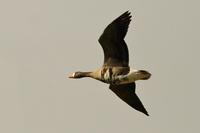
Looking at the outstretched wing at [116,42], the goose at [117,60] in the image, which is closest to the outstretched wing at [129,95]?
the goose at [117,60]

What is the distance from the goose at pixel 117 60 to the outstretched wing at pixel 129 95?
16cm

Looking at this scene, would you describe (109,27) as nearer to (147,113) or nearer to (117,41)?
(117,41)

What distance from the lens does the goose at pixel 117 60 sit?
169 feet

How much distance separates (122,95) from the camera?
54031 millimetres

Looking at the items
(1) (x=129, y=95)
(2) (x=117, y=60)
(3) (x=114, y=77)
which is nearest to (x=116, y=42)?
(2) (x=117, y=60)

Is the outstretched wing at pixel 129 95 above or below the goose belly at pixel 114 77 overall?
below

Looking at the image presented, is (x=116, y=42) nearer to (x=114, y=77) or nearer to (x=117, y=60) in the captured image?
(x=117, y=60)

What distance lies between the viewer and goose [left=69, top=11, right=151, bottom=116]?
169ft

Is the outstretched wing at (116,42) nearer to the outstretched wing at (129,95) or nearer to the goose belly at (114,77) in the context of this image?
the goose belly at (114,77)

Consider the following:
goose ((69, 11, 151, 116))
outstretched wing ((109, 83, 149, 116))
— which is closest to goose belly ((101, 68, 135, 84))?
goose ((69, 11, 151, 116))

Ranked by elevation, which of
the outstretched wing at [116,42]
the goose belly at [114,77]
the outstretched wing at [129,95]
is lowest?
the outstretched wing at [129,95]

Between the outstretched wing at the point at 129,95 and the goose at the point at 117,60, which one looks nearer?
the goose at the point at 117,60

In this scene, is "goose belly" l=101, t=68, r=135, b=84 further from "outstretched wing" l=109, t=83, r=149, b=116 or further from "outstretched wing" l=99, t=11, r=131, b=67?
"outstretched wing" l=109, t=83, r=149, b=116

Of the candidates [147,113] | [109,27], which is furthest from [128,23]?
[147,113]
